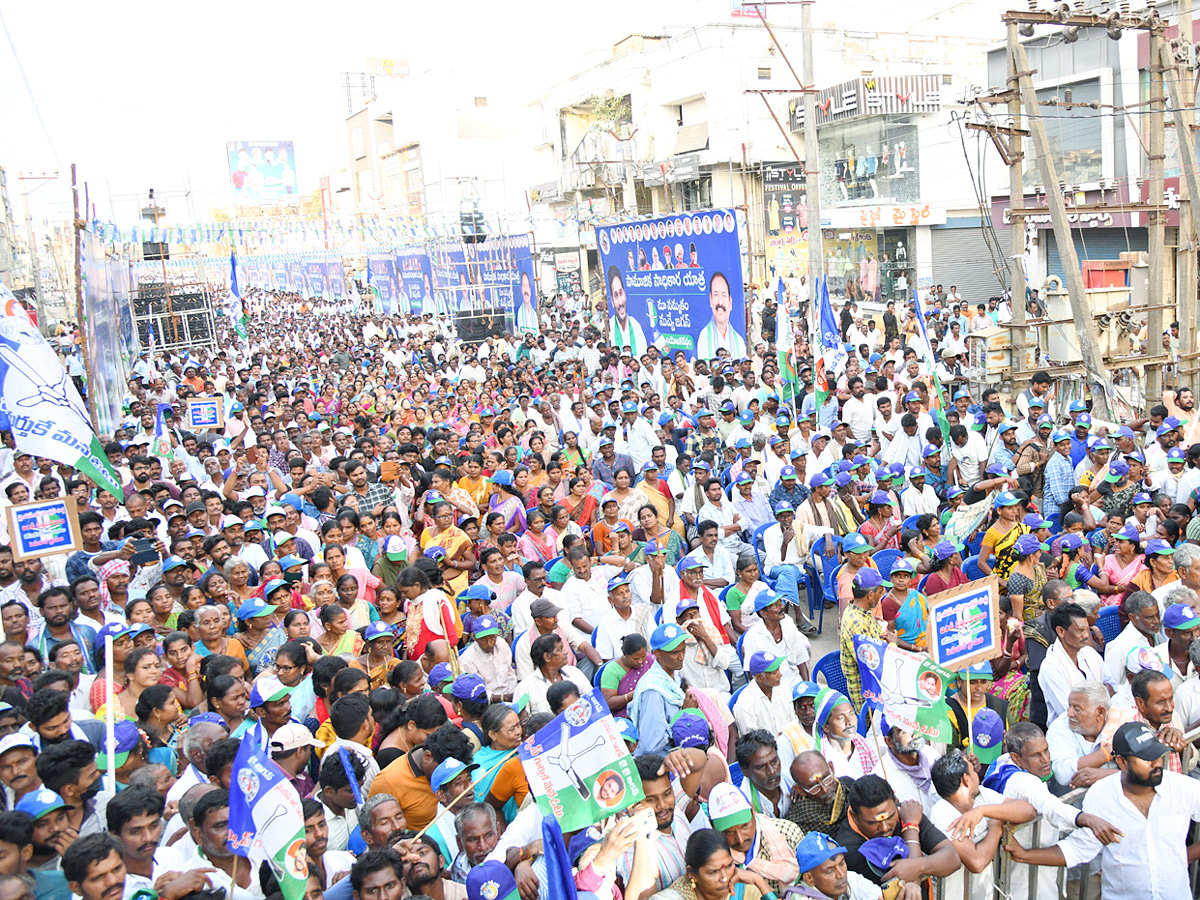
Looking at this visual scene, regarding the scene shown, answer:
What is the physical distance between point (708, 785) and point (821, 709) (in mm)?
640

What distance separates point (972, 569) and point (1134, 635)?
1642 millimetres

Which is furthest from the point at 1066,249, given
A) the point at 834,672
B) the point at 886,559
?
the point at 834,672

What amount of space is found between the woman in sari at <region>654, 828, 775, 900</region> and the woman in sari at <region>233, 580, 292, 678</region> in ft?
10.3

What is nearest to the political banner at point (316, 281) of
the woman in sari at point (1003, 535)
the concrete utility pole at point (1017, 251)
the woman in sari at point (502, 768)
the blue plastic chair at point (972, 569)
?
the concrete utility pole at point (1017, 251)

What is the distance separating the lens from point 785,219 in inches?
1270

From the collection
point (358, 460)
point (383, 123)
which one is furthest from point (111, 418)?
point (383, 123)

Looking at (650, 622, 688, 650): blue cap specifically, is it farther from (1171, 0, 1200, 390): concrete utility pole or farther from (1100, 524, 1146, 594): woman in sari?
(1171, 0, 1200, 390): concrete utility pole

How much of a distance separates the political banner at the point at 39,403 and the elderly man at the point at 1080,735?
5981mm

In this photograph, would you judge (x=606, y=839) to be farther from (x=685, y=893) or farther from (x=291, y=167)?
(x=291, y=167)

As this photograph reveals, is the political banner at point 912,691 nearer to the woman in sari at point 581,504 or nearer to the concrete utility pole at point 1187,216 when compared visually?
the woman in sari at point 581,504

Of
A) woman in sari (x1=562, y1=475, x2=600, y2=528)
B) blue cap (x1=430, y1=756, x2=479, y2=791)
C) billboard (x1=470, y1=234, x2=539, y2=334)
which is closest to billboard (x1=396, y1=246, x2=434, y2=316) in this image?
billboard (x1=470, y1=234, x2=539, y2=334)

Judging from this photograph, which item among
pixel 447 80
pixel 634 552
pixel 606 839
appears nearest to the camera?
pixel 606 839

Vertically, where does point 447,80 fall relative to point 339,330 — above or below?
above

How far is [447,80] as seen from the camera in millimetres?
65250
